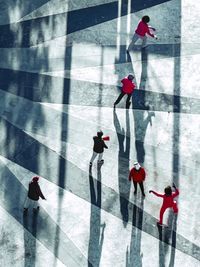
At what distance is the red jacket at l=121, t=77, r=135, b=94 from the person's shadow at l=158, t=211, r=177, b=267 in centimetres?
416

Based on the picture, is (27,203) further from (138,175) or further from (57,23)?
(57,23)

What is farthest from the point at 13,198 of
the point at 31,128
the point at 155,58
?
the point at 155,58

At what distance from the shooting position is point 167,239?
62.3 feet

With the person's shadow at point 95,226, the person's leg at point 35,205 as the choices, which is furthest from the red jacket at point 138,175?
the person's leg at point 35,205

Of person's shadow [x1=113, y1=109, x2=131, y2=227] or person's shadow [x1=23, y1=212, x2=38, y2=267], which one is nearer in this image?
person's shadow [x1=23, y1=212, x2=38, y2=267]

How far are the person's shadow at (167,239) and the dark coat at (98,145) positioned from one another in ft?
9.06

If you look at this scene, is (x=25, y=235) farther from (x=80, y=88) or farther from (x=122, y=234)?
(x=80, y=88)

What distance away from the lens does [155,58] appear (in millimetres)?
23406

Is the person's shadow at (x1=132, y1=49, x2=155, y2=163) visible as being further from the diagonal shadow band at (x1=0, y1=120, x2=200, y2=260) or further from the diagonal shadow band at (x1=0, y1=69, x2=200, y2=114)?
the diagonal shadow band at (x1=0, y1=120, x2=200, y2=260)

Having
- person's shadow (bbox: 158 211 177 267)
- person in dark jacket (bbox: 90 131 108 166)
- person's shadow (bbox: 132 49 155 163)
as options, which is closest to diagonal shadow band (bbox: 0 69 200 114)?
person's shadow (bbox: 132 49 155 163)

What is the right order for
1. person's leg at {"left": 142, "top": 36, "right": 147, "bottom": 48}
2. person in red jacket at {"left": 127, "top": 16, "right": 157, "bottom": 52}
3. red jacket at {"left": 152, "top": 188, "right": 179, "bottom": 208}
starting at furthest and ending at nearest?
person's leg at {"left": 142, "top": 36, "right": 147, "bottom": 48} < person in red jacket at {"left": 127, "top": 16, "right": 157, "bottom": 52} < red jacket at {"left": 152, "top": 188, "right": 179, "bottom": 208}

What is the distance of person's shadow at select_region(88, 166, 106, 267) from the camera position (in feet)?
60.8

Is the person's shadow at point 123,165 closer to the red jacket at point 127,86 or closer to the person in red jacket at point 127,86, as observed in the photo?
the person in red jacket at point 127,86

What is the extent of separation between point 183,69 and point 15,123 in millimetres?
6137
